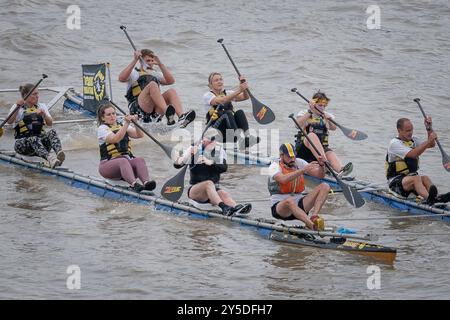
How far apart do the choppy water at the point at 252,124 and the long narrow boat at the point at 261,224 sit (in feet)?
0.44

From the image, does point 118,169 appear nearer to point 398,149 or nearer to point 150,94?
point 150,94

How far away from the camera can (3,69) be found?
2238 cm

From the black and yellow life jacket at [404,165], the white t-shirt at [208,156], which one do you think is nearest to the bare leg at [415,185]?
the black and yellow life jacket at [404,165]

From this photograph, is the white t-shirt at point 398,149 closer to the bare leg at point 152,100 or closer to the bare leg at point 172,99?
the bare leg at point 172,99

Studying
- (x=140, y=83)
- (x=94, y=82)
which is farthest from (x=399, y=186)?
(x=94, y=82)

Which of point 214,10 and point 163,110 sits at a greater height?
point 214,10

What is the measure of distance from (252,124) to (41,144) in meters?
5.05

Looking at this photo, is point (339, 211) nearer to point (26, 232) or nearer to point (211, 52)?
point (26, 232)

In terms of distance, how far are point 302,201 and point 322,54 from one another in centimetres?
1182

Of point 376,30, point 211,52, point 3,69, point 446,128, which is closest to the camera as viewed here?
point 446,128

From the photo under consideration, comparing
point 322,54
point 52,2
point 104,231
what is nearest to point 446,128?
point 322,54

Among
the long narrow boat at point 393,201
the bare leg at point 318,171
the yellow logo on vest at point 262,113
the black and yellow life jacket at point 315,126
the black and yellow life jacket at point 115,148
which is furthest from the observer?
the yellow logo on vest at point 262,113

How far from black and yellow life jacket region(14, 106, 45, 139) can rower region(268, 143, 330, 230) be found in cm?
428

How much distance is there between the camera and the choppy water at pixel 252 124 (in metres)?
11.9
